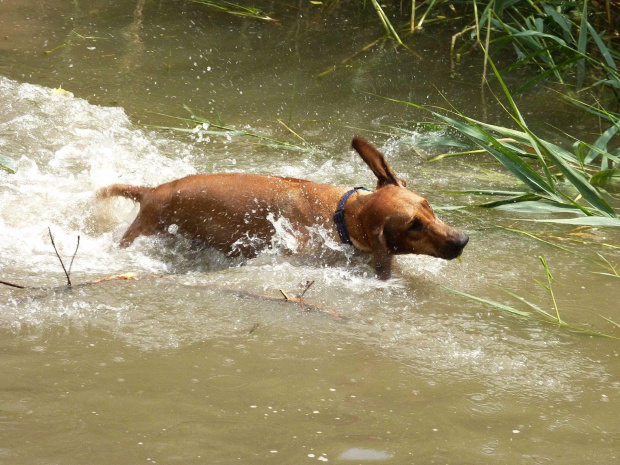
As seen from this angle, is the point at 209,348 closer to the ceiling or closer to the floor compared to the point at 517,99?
closer to the floor

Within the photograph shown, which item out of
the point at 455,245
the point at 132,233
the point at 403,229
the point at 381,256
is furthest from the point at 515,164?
the point at 132,233

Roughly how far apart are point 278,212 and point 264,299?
0.76 meters

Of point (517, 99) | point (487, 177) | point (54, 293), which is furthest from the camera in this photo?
point (517, 99)

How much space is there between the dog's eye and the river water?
10.8 inches

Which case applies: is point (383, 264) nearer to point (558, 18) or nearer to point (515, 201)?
point (515, 201)

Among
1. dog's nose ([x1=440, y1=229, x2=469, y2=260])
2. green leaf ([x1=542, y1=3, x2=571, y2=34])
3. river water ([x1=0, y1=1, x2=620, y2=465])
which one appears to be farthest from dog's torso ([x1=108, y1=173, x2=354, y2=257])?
green leaf ([x1=542, y1=3, x2=571, y2=34])

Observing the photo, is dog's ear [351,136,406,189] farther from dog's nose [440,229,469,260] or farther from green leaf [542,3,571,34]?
green leaf [542,3,571,34]

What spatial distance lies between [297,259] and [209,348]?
126cm

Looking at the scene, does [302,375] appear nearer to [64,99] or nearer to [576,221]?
[576,221]

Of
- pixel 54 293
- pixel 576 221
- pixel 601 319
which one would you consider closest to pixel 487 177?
pixel 576 221

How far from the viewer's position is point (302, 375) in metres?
3.16

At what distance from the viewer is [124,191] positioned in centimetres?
494

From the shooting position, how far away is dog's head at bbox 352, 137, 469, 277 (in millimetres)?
4309

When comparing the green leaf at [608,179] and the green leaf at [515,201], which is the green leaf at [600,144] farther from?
the green leaf at [515,201]
